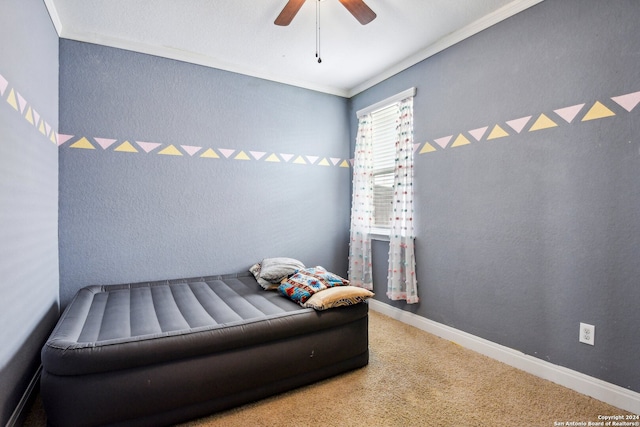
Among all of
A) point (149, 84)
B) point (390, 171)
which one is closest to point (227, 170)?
point (149, 84)

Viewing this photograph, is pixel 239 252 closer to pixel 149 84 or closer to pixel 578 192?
pixel 149 84

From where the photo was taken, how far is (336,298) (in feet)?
6.98

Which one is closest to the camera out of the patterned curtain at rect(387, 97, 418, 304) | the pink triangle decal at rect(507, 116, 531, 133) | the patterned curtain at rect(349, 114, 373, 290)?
the pink triangle decal at rect(507, 116, 531, 133)

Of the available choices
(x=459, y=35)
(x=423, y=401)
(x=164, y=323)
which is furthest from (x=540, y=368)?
(x=459, y=35)

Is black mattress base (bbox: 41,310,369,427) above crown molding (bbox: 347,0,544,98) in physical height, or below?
below

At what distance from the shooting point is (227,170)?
10.3 ft

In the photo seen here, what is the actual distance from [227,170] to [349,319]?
1911 millimetres

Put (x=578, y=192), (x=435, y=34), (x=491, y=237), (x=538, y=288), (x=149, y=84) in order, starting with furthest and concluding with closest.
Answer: (x=149, y=84), (x=435, y=34), (x=491, y=237), (x=538, y=288), (x=578, y=192)

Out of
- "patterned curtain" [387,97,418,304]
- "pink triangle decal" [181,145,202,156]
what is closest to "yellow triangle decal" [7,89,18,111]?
"pink triangle decal" [181,145,202,156]

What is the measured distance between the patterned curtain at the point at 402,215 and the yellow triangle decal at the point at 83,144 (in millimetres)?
2730

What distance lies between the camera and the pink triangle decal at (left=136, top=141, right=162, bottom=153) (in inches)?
109

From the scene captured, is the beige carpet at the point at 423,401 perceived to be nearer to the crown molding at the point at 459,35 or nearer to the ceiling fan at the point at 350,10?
the ceiling fan at the point at 350,10

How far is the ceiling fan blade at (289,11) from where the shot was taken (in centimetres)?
189

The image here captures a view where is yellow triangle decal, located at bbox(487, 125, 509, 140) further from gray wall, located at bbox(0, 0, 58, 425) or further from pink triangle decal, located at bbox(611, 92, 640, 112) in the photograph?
gray wall, located at bbox(0, 0, 58, 425)
